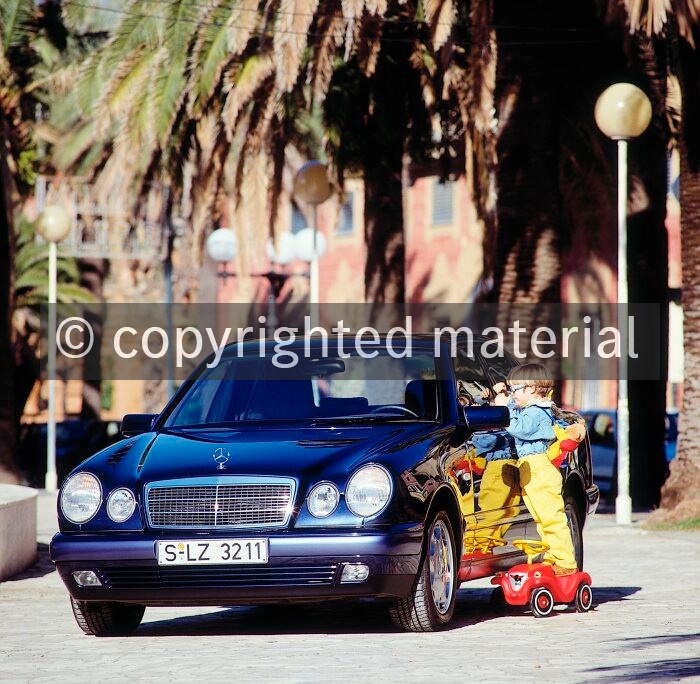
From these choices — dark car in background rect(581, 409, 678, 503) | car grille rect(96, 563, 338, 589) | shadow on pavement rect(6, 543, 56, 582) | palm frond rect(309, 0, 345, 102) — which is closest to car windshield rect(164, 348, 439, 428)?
car grille rect(96, 563, 338, 589)

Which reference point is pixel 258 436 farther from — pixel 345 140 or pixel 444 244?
pixel 444 244

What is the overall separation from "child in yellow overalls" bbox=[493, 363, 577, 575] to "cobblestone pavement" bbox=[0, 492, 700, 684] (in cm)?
41

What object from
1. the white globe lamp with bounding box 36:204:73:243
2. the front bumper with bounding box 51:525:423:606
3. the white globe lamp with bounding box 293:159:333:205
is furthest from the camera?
the white globe lamp with bounding box 36:204:73:243

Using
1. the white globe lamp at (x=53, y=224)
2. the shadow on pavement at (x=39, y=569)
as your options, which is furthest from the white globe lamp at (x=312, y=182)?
the shadow on pavement at (x=39, y=569)

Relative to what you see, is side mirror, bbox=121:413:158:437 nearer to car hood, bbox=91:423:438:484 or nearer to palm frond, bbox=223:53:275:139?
car hood, bbox=91:423:438:484

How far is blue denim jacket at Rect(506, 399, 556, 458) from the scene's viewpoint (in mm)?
10289

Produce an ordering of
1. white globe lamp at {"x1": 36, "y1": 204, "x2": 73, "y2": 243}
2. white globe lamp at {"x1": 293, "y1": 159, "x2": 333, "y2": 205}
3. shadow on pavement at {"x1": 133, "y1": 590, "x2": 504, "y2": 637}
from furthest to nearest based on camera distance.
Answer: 1. white globe lamp at {"x1": 36, "y1": 204, "x2": 73, "y2": 243}
2. white globe lamp at {"x1": 293, "y1": 159, "x2": 333, "y2": 205}
3. shadow on pavement at {"x1": 133, "y1": 590, "x2": 504, "y2": 637}

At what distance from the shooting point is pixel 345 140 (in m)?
24.6

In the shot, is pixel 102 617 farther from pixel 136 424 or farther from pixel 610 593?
pixel 610 593

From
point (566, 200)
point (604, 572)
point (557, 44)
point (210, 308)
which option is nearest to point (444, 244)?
point (210, 308)

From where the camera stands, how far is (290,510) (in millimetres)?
8906

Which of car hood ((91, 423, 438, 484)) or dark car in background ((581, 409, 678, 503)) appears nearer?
car hood ((91, 423, 438, 484))

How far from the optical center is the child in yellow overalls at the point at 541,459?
403 inches

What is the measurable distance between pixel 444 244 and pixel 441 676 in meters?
40.9
